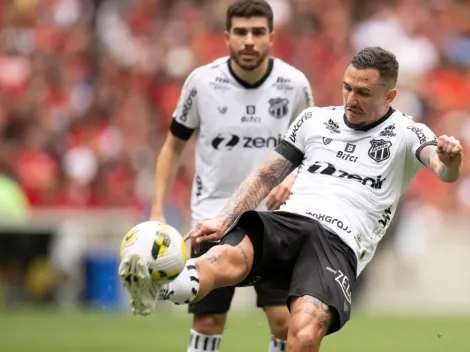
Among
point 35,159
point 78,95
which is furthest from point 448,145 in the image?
point 78,95

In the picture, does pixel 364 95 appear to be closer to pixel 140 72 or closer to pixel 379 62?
pixel 379 62

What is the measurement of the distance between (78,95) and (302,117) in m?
13.1

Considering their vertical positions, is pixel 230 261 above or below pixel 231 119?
below

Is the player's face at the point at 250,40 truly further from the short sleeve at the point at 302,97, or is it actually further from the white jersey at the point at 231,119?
the short sleeve at the point at 302,97

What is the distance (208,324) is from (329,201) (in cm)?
171

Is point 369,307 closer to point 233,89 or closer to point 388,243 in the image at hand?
point 388,243

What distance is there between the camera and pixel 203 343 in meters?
8.86

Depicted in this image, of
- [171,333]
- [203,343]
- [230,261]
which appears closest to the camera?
[230,261]

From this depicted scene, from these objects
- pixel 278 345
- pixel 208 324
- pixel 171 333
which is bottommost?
pixel 171 333

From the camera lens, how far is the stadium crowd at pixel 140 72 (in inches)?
753

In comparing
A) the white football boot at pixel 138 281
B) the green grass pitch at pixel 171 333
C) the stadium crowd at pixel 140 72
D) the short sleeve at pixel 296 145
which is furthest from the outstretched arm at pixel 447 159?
the stadium crowd at pixel 140 72

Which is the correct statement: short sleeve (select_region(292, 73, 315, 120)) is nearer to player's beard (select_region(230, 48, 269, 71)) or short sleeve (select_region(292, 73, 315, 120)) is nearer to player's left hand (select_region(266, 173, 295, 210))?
player's beard (select_region(230, 48, 269, 71))

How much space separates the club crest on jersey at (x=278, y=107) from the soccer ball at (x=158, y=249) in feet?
7.98

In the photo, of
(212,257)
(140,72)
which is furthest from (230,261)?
(140,72)
